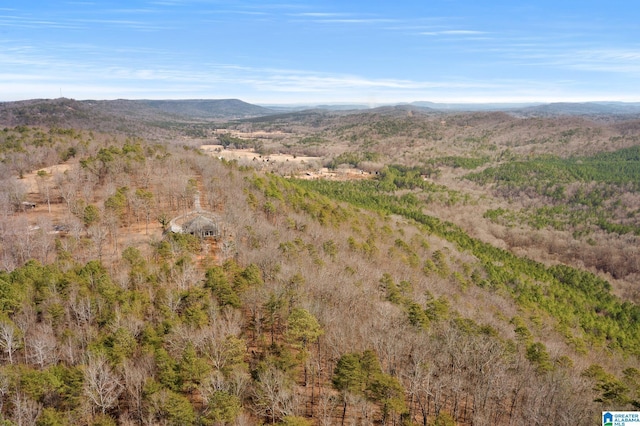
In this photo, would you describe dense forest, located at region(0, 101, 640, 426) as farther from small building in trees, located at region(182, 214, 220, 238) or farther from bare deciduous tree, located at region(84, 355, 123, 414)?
small building in trees, located at region(182, 214, 220, 238)

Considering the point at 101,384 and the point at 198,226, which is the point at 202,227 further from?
the point at 101,384

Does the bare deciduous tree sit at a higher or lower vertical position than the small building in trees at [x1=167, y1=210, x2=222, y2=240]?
lower

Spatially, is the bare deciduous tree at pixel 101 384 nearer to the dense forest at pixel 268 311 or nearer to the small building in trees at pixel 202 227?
the dense forest at pixel 268 311

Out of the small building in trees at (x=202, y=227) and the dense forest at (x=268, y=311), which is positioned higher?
the small building in trees at (x=202, y=227)

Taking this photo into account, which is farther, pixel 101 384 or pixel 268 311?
pixel 268 311

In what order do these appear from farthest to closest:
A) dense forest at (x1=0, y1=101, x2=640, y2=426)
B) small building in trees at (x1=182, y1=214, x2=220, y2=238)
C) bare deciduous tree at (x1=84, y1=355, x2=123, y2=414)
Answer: small building in trees at (x1=182, y1=214, x2=220, y2=238), dense forest at (x1=0, y1=101, x2=640, y2=426), bare deciduous tree at (x1=84, y1=355, x2=123, y2=414)

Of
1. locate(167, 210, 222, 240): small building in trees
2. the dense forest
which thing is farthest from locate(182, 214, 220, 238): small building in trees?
the dense forest

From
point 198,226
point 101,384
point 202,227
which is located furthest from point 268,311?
point 198,226

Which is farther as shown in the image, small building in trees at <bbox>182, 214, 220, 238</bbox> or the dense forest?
small building in trees at <bbox>182, 214, 220, 238</bbox>

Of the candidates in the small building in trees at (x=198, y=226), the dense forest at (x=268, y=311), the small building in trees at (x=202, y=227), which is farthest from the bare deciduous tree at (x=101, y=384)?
the small building in trees at (x=202, y=227)

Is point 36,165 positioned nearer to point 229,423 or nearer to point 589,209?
point 229,423
